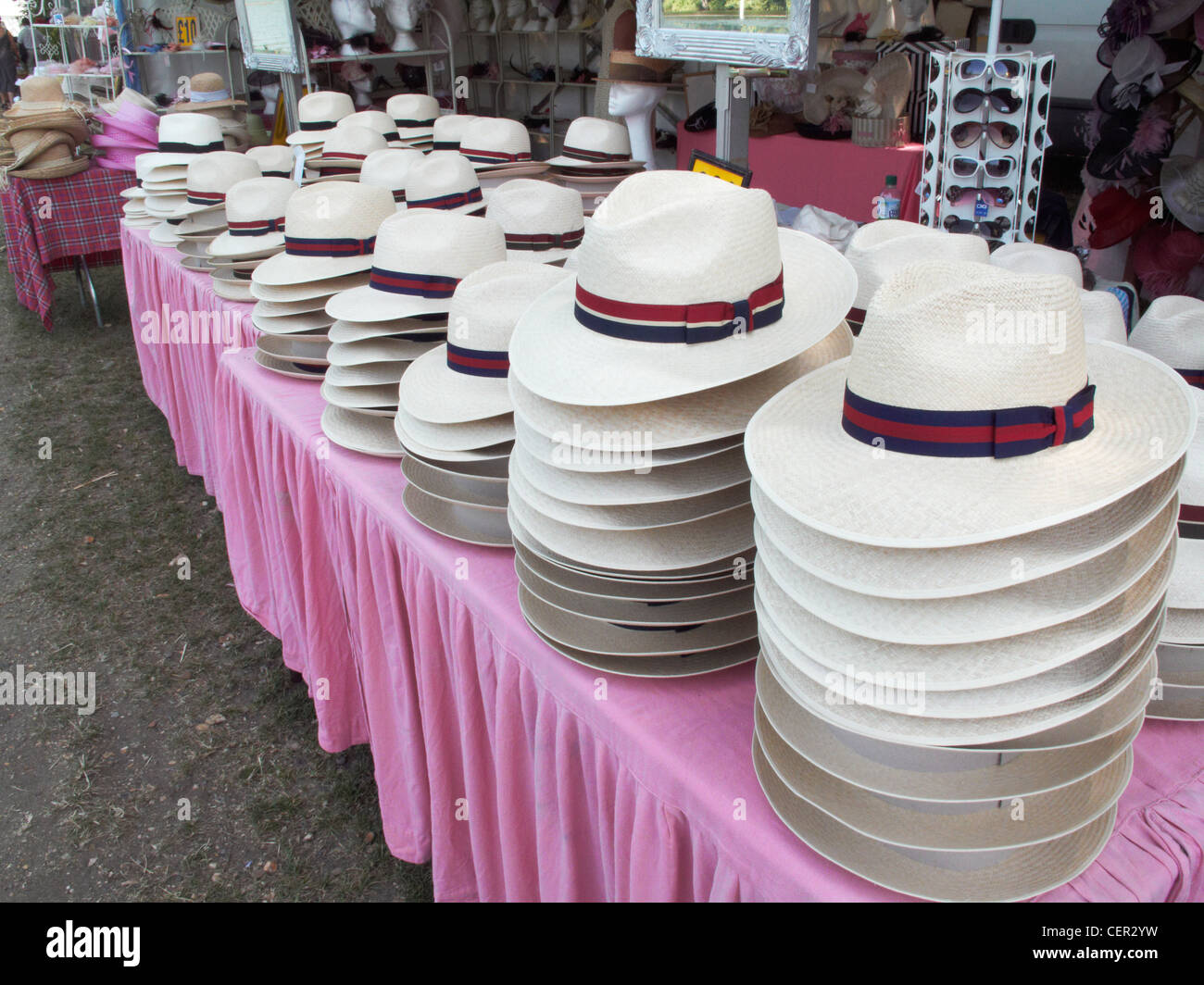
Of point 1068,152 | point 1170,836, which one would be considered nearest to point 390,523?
point 1170,836

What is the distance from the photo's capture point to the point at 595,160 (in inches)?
150

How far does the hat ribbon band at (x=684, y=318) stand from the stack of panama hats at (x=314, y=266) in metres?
1.55

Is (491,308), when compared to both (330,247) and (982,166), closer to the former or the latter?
(330,247)

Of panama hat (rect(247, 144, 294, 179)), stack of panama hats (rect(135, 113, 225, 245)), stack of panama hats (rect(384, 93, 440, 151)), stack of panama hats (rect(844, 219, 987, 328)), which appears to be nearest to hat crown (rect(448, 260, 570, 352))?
stack of panama hats (rect(844, 219, 987, 328))

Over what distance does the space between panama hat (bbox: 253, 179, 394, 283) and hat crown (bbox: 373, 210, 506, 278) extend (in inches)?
17.8

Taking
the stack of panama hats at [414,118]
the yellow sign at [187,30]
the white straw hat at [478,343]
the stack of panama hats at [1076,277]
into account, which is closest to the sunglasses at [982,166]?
the stack of panama hats at [1076,277]

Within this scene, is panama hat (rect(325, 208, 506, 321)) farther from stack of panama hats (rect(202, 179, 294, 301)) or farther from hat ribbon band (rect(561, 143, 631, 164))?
hat ribbon band (rect(561, 143, 631, 164))

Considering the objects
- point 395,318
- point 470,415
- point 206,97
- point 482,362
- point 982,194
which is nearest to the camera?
point 470,415

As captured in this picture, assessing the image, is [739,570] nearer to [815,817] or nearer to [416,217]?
[815,817]

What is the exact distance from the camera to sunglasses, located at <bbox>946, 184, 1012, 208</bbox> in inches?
107

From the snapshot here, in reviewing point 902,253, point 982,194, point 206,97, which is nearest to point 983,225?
point 982,194

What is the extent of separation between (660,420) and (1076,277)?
1.25 metres

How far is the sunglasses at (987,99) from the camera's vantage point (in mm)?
2617

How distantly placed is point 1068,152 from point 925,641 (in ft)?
33.7
